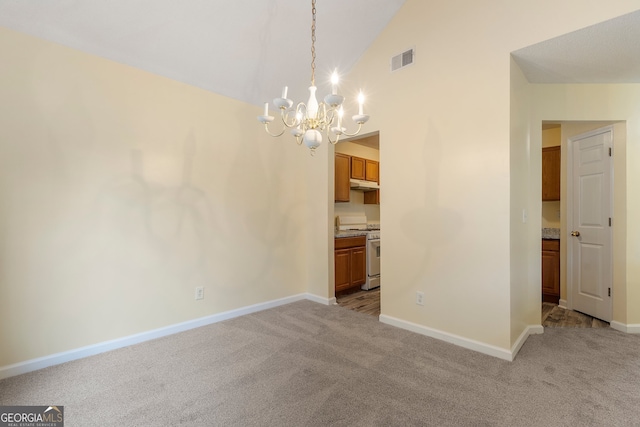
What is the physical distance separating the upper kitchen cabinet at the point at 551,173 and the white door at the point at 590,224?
2.30 feet

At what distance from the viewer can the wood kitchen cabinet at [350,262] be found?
165 inches

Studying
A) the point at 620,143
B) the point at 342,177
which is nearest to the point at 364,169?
the point at 342,177

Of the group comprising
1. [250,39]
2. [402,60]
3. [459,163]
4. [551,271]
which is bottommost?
[551,271]

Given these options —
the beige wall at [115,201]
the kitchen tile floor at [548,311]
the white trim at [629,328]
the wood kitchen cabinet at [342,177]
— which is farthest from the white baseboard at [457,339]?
the wood kitchen cabinet at [342,177]

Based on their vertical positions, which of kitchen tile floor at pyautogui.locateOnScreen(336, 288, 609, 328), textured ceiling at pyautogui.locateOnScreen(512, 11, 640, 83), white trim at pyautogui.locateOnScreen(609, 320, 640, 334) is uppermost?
textured ceiling at pyautogui.locateOnScreen(512, 11, 640, 83)

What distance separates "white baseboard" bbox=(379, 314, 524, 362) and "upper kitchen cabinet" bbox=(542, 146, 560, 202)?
231cm

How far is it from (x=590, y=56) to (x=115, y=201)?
4331 millimetres

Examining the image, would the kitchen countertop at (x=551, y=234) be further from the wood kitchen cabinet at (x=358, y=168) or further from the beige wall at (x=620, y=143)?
the wood kitchen cabinet at (x=358, y=168)

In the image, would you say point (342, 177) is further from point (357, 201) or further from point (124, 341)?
point (124, 341)

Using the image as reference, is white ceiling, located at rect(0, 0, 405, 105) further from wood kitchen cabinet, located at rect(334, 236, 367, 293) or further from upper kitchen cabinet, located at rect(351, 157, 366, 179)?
wood kitchen cabinet, located at rect(334, 236, 367, 293)

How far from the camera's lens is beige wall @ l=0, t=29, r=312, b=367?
7.29 feet

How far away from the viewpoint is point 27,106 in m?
2.24

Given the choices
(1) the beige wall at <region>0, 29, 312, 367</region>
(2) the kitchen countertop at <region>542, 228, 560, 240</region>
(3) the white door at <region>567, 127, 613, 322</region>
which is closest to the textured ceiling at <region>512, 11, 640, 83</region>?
(3) the white door at <region>567, 127, 613, 322</region>

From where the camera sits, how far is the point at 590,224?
3.36m
